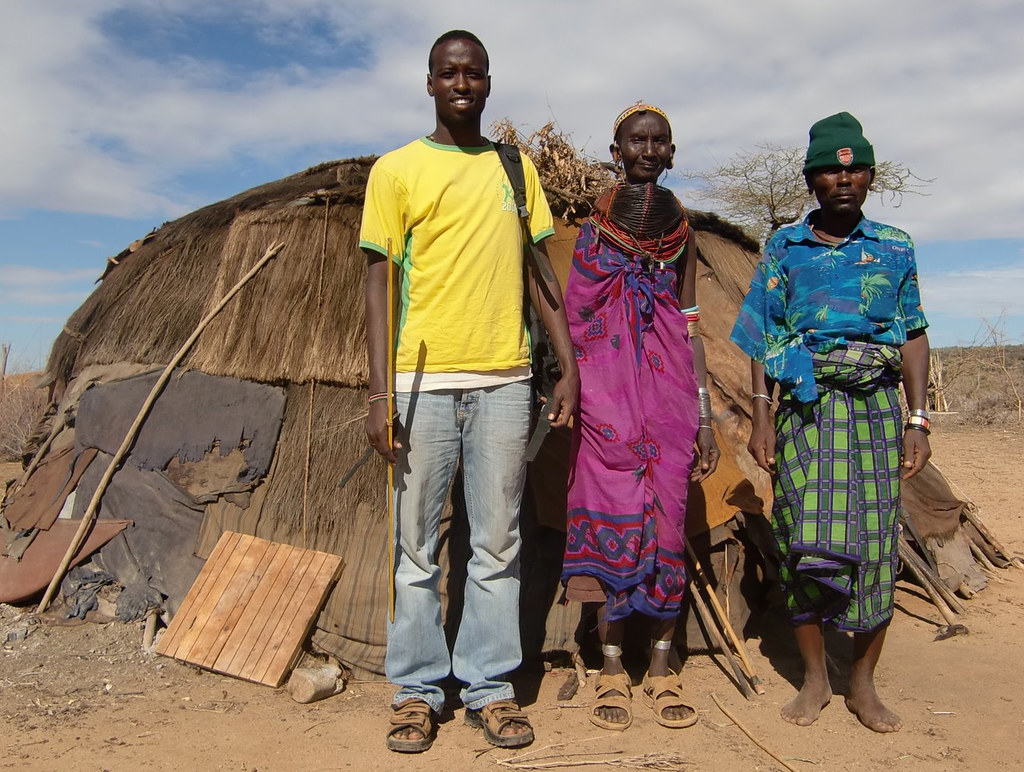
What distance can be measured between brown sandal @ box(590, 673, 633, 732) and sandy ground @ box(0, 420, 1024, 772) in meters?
0.04

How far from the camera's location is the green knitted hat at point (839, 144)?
2.95 meters

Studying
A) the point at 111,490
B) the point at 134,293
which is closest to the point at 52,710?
the point at 111,490

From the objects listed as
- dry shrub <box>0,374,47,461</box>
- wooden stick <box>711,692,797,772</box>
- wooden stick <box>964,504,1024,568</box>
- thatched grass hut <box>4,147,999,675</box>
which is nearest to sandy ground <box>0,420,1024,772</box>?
wooden stick <box>711,692,797,772</box>

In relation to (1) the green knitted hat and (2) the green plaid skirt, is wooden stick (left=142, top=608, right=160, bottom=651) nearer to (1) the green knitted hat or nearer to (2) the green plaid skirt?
(2) the green plaid skirt

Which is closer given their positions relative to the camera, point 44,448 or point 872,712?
point 872,712

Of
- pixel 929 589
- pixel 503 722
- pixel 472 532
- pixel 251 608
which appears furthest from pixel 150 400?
pixel 929 589

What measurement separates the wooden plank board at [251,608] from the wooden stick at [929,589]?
300 centimetres

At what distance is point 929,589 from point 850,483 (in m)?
1.90

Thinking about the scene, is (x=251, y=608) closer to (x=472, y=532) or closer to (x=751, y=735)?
(x=472, y=532)

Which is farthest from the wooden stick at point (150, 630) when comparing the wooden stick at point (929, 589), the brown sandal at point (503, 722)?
the wooden stick at point (929, 589)

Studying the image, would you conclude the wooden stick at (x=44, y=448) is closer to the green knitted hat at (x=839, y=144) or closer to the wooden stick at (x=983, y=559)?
the green knitted hat at (x=839, y=144)

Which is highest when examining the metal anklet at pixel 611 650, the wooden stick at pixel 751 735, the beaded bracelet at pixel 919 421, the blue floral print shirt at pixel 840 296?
the blue floral print shirt at pixel 840 296

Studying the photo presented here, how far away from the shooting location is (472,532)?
2.95 m

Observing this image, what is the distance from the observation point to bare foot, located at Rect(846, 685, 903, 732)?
120 inches
